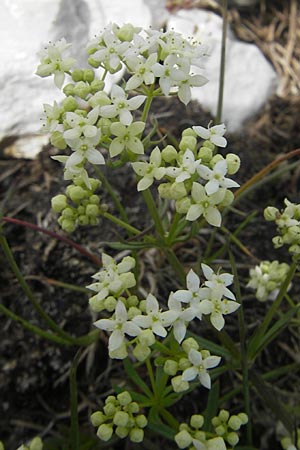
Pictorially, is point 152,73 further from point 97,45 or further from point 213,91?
→ point 213,91

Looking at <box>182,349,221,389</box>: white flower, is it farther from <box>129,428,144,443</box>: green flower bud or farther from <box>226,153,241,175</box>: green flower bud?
<box>226,153,241,175</box>: green flower bud

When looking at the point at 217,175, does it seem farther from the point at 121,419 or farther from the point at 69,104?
the point at 121,419

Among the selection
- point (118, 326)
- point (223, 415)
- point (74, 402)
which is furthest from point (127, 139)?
point (223, 415)

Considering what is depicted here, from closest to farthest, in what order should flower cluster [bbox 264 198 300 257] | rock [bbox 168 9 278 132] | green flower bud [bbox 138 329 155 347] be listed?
green flower bud [bbox 138 329 155 347]
flower cluster [bbox 264 198 300 257]
rock [bbox 168 9 278 132]

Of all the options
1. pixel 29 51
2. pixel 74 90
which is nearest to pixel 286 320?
pixel 74 90

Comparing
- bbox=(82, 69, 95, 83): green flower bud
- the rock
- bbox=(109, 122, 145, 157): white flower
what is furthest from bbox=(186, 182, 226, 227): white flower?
the rock

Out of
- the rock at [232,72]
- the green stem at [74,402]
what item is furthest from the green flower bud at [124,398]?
the rock at [232,72]
